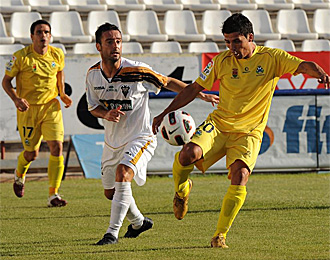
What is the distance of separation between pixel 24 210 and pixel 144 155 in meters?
3.15

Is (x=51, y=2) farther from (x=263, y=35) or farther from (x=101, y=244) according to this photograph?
(x=101, y=244)

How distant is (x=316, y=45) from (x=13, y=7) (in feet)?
23.4

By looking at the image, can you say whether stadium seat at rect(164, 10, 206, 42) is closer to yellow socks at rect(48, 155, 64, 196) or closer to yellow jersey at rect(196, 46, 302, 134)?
yellow socks at rect(48, 155, 64, 196)

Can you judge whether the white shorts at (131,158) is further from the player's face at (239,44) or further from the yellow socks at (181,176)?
the player's face at (239,44)

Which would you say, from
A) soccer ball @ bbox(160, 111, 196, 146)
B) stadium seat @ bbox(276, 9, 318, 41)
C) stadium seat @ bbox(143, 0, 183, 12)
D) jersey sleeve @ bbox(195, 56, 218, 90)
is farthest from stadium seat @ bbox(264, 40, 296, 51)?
jersey sleeve @ bbox(195, 56, 218, 90)

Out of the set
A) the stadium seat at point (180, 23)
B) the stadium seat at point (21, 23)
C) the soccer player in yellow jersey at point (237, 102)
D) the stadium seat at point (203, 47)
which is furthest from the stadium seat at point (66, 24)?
the soccer player in yellow jersey at point (237, 102)

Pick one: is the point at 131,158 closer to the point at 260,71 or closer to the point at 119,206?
the point at 119,206

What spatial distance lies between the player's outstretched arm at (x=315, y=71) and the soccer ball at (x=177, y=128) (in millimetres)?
1170

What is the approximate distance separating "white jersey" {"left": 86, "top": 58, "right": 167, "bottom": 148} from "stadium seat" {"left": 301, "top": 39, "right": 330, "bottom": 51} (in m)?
10.9

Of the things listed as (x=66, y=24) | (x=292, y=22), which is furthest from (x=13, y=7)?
(x=292, y=22)

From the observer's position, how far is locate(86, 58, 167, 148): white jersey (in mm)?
6605

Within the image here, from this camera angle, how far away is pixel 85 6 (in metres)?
17.1

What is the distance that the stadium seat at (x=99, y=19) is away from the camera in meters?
16.6

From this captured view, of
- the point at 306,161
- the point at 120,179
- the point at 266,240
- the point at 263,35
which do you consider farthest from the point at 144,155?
the point at 263,35
